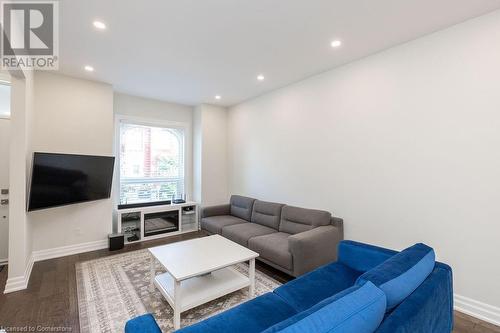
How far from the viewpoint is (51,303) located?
2.35 metres

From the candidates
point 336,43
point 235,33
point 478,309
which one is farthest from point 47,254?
point 478,309

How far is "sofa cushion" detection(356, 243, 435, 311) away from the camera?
1203 mm

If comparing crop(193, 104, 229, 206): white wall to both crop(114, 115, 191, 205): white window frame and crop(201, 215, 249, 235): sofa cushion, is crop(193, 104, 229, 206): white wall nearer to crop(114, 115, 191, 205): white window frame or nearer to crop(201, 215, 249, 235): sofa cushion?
crop(114, 115, 191, 205): white window frame

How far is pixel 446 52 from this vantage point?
237 centimetres

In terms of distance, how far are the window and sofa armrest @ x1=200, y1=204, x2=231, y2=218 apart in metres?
1.17

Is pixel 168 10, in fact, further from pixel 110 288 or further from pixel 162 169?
pixel 162 169

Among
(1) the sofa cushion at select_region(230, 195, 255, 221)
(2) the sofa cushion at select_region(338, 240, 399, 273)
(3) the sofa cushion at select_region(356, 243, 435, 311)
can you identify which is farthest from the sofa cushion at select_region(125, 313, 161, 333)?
(1) the sofa cushion at select_region(230, 195, 255, 221)

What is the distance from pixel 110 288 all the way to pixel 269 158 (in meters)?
3.18

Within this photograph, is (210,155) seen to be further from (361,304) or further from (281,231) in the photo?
(361,304)

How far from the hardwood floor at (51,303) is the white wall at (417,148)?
32.7 inches

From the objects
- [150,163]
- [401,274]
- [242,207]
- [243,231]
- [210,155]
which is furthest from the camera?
[210,155]

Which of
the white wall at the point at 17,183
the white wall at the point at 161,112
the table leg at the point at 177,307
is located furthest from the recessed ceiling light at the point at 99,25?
the table leg at the point at 177,307

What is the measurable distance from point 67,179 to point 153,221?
1731 mm

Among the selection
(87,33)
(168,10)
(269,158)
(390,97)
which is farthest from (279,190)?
(87,33)
